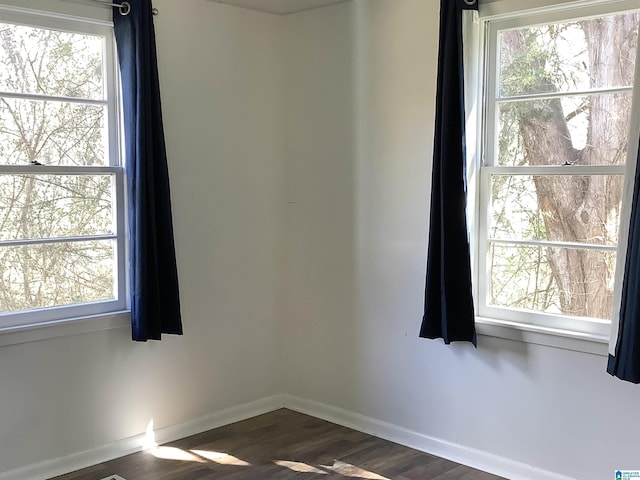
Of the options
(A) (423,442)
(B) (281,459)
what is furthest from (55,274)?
(A) (423,442)

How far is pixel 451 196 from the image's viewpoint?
3.35 meters

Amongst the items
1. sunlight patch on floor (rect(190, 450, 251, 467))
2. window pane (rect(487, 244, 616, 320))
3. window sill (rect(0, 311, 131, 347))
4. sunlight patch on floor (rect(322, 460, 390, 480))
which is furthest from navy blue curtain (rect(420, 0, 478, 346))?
window sill (rect(0, 311, 131, 347))

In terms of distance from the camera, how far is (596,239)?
10.2ft

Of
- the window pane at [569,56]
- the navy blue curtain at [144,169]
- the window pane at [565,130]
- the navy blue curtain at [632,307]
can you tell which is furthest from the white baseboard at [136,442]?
the window pane at [569,56]

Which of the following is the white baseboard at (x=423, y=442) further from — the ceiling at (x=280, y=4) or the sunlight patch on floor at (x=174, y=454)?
the ceiling at (x=280, y=4)

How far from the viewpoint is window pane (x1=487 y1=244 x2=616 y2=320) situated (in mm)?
3107

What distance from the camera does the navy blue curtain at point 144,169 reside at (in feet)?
11.3

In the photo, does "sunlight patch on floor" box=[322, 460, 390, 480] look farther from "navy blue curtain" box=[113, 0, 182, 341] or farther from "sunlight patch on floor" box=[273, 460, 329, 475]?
"navy blue curtain" box=[113, 0, 182, 341]

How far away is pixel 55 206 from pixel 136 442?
4.31ft

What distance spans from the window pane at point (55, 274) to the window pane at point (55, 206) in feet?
0.24

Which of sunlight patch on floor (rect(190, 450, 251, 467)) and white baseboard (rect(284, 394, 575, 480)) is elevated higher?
white baseboard (rect(284, 394, 575, 480))

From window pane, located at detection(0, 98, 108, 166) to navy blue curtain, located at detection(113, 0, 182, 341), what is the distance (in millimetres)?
163

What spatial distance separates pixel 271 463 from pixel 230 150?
177 cm

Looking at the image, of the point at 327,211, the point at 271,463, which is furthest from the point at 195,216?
the point at 271,463
